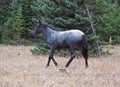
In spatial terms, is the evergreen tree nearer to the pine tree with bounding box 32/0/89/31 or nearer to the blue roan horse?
the pine tree with bounding box 32/0/89/31

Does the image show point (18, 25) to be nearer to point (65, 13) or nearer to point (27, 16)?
point (27, 16)

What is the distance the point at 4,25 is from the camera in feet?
108

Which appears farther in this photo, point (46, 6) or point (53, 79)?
point (46, 6)

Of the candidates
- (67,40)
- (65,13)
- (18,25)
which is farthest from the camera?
(18,25)

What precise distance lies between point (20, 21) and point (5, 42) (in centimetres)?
240

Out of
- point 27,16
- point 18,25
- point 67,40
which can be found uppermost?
point 67,40

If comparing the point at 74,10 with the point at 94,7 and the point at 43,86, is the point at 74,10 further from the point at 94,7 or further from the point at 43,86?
the point at 43,86

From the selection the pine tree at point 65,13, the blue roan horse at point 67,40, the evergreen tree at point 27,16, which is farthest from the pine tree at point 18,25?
the blue roan horse at point 67,40

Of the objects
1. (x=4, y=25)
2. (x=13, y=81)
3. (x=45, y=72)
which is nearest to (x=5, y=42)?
(x=4, y=25)

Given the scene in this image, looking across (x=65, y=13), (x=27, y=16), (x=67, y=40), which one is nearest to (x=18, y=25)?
(x=27, y=16)

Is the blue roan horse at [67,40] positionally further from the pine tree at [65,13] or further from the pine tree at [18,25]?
the pine tree at [18,25]

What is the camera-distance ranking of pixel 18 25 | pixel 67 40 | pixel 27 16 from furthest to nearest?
pixel 27 16, pixel 18 25, pixel 67 40

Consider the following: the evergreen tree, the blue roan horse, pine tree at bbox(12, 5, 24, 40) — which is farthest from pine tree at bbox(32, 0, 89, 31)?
the evergreen tree

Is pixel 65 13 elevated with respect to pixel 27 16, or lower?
elevated
